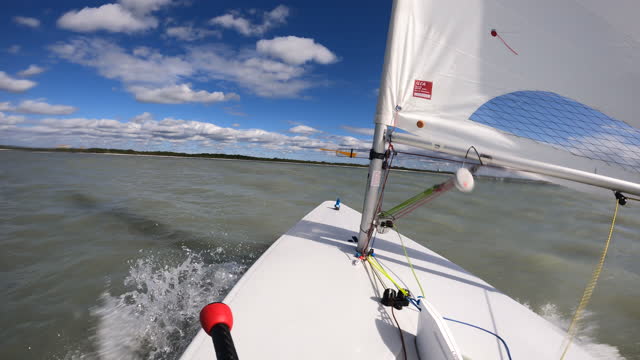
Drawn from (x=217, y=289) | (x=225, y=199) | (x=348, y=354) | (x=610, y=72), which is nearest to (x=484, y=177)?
(x=610, y=72)

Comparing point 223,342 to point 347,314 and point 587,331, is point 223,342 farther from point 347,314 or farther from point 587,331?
point 587,331

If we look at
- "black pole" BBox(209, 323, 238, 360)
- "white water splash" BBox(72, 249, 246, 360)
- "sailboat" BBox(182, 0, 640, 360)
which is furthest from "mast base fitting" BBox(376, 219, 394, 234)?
"white water splash" BBox(72, 249, 246, 360)

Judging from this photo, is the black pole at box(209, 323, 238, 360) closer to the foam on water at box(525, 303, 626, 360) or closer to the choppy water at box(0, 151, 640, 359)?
the choppy water at box(0, 151, 640, 359)

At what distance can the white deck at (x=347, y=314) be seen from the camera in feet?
4.18

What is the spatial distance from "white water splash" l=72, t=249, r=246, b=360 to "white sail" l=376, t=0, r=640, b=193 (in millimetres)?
2452

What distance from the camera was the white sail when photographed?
5.77 feet

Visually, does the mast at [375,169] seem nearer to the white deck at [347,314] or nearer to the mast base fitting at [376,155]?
the mast base fitting at [376,155]

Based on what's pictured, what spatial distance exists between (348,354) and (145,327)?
6.48ft

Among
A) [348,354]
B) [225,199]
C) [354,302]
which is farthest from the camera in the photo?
[225,199]

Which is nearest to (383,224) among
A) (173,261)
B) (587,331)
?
(587,331)

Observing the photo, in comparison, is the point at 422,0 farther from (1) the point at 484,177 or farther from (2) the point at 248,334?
(2) the point at 248,334

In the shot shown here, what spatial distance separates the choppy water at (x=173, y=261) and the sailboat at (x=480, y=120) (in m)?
0.93

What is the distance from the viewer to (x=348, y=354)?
1248 millimetres

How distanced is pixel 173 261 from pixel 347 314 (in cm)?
294
